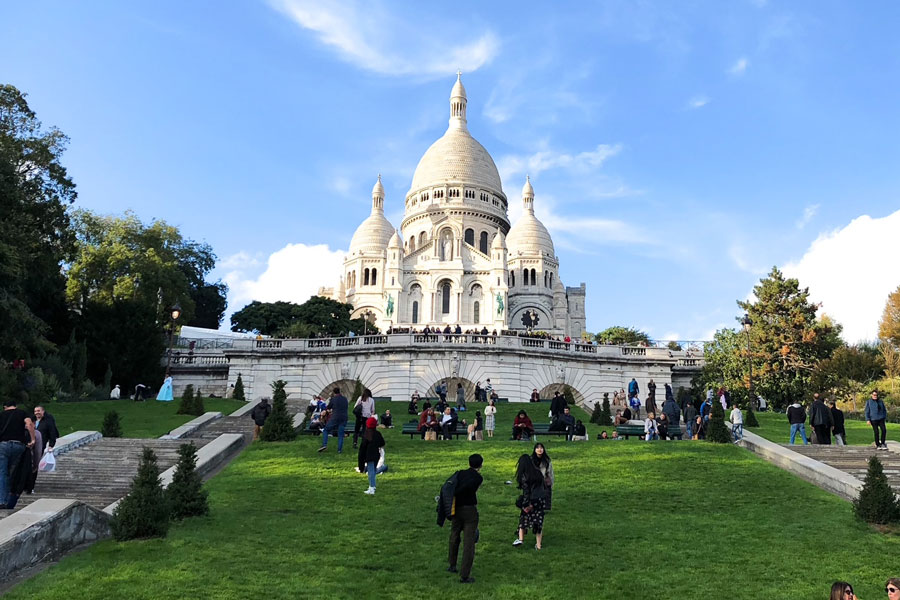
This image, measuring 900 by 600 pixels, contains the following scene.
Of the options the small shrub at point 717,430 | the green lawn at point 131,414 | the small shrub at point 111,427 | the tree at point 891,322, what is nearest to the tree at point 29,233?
the green lawn at point 131,414

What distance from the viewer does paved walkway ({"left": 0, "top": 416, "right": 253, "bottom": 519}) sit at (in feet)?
45.8

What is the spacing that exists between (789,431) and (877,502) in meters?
13.4

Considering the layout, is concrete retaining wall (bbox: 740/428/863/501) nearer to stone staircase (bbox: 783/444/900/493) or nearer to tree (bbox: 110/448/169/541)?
stone staircase (bbox: 783/444/900/493)

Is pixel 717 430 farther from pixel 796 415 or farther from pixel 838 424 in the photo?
pixel 838 424

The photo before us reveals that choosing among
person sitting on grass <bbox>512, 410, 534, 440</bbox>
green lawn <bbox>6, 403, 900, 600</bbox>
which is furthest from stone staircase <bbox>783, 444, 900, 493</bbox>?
person sitting on grass <bbox>512, 410, 534, 440</bbox>

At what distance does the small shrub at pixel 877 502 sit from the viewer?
12156 mm

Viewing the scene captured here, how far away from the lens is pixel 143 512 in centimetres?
1109

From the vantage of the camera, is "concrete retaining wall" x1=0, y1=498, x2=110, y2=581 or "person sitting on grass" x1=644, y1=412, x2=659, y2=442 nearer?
"concrete retaining wall" x1=0, y1=498, x2=110, y2=581

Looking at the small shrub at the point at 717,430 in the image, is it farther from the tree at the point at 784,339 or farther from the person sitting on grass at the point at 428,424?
the tree at the point at 784,339

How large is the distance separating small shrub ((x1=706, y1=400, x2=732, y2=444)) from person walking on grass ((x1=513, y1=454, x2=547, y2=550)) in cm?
1011

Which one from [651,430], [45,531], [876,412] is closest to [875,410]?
[876,412]

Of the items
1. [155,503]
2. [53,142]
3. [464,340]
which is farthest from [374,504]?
[53,142]

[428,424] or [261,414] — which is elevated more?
[261,414]

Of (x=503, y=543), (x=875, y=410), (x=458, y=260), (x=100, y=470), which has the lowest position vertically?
(x=503, y=543)
